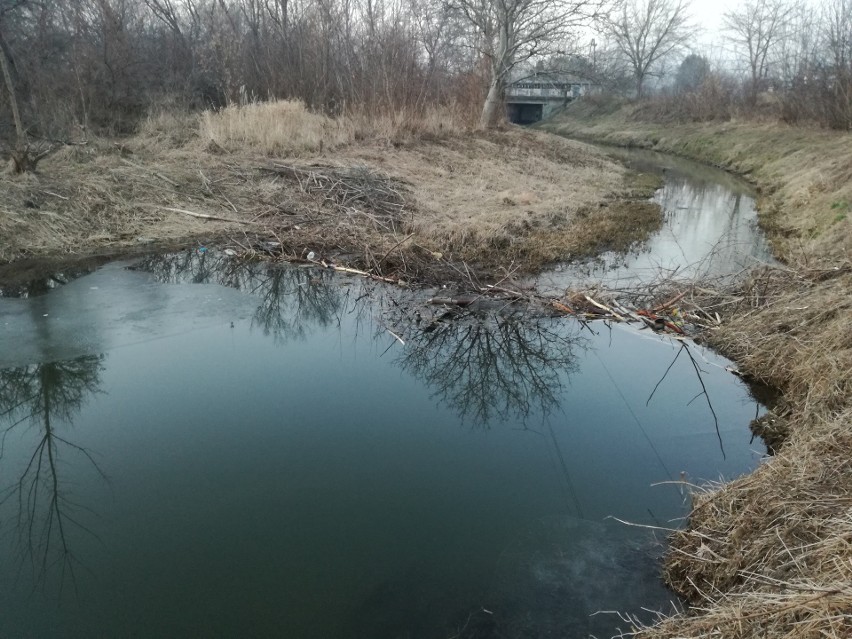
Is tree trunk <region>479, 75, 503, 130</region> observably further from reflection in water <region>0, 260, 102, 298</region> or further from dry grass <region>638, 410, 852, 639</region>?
dry grass <region>638, 410, 852, 639</region>

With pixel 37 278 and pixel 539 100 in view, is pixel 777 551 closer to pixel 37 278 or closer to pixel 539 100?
pixel 37 278

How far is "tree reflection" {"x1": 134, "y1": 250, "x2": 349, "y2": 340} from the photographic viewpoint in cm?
673

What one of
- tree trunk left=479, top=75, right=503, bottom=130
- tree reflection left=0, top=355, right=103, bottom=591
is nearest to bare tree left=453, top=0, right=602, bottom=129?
tree trunk left=479, top=75, right=503, bottom=130

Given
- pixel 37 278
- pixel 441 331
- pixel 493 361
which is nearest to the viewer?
pixel 493 361

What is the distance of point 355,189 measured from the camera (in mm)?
10648

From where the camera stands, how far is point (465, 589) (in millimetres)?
3287

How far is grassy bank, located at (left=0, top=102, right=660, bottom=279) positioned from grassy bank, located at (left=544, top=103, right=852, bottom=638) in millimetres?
2946

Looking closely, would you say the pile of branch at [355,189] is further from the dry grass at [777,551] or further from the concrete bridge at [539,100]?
the concrete bridge at [539,100]

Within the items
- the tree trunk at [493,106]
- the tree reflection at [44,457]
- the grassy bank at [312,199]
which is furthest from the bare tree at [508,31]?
the tree reflection at [44,457]

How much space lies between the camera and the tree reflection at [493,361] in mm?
5238

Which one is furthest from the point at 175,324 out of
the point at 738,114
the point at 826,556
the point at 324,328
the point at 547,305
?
the point at 738,114

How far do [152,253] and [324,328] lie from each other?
11.7 feet

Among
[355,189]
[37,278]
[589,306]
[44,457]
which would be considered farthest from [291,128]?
[44,457]

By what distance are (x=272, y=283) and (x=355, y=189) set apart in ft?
11.4
